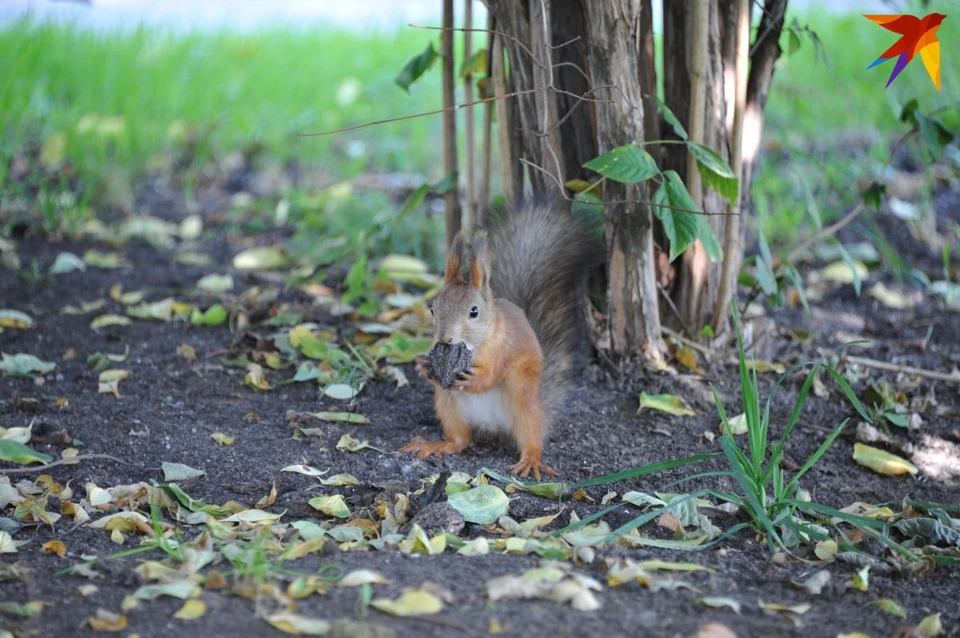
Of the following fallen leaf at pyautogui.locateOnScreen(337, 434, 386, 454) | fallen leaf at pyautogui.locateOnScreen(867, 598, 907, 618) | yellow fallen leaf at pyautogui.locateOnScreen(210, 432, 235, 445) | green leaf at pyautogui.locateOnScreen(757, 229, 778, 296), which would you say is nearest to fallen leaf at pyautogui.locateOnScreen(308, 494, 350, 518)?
fallen leaf at pyautogui.locateOnScreen(337, 434, 386, 454)

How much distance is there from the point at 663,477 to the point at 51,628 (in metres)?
1.39

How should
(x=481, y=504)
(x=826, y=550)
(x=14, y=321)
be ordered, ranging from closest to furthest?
(x=826, y=550) < (x=481, y=504) < (x=14, y=321)

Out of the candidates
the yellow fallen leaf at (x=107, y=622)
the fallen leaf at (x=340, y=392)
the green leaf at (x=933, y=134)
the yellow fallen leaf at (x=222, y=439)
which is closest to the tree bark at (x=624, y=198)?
the fallen leaf at (x=340, y=392)

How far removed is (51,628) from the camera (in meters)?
1.69

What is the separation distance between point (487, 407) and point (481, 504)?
466mm

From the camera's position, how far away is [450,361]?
251 centimetres

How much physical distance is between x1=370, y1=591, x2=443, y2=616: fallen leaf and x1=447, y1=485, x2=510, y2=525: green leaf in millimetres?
431

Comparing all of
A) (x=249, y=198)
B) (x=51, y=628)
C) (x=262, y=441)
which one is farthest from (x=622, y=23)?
(x=249, y=198)

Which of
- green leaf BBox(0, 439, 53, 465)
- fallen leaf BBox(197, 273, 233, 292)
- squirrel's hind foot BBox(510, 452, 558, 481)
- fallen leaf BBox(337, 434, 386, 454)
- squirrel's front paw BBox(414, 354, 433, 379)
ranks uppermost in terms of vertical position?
fallen leaf BBox(197, 273, 233, 292)

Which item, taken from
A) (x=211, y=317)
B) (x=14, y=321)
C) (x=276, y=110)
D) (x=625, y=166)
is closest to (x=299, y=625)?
(x=625, y=166)

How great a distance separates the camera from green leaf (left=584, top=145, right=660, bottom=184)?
242 centimetres

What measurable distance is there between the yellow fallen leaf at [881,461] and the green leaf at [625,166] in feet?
2.96

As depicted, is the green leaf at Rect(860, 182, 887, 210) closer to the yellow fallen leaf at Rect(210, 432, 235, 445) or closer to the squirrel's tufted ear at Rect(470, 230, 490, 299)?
the squirrel's tufted ear at Rect(470, 230, 490, 299)

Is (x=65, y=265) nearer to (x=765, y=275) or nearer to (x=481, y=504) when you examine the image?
(x=481, y=504)
